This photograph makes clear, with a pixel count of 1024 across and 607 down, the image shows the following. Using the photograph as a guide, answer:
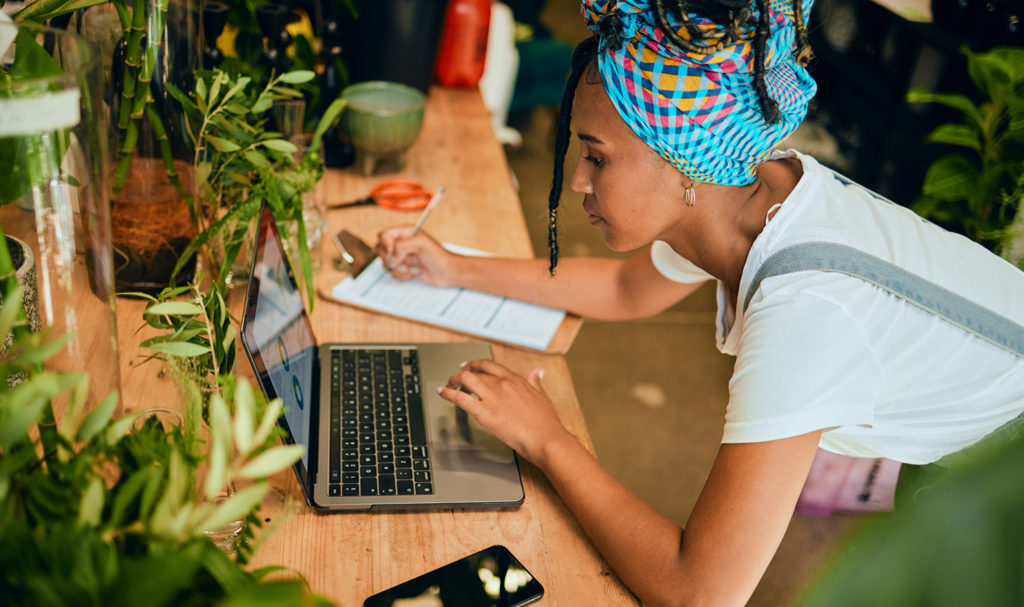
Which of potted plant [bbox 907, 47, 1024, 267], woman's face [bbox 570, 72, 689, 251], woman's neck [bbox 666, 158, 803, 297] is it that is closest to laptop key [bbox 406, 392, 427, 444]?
woman's face [bbox 570, 72, 689, 251]

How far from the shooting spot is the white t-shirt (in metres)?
0.77

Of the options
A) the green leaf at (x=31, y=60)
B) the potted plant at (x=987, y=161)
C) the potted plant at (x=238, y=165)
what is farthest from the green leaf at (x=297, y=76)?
the potted plant at (x=987, y=161)

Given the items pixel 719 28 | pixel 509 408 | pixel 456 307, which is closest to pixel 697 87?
pixel 719 28

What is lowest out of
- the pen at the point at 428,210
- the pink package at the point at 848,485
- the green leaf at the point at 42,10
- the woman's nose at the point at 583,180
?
the pink package at the point at 848,485

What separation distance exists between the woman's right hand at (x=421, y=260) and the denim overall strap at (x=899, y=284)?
1.69ft

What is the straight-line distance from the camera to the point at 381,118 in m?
1.54

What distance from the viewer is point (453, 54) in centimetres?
207

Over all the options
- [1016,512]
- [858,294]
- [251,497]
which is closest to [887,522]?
[1016,512]

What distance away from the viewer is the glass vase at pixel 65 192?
0.50 meters

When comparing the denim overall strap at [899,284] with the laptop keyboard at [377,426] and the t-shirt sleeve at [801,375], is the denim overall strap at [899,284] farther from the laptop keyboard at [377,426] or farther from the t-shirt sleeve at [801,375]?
the laptop keyboard at [377,426]

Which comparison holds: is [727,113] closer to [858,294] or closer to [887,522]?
[858,294]

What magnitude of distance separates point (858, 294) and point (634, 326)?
6.29ft

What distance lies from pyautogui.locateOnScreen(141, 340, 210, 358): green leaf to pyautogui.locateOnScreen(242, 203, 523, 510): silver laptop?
0.17 feet

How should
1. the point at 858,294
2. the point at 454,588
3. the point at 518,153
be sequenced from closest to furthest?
the point at 454,588 → the point at 858,294 → the point at 518,153
